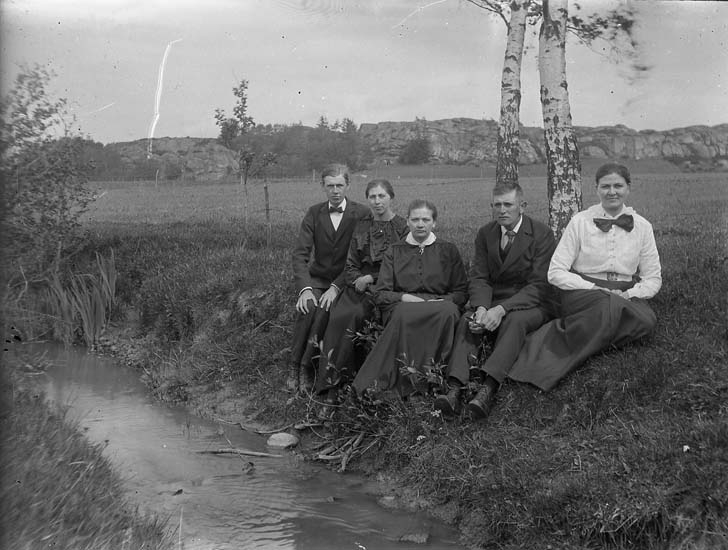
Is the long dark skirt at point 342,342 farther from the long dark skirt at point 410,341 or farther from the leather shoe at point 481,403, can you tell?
the leather shoe at point 481,403

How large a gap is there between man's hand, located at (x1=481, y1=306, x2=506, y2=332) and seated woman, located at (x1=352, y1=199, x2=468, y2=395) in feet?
1.09

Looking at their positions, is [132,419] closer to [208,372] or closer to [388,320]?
[208,372]

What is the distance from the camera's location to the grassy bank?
13.1 feet

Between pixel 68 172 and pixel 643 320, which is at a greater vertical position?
pixel 68 172

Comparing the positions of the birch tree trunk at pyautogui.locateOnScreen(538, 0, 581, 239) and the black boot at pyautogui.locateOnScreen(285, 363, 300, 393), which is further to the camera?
the birch tree trunk at pyautogui.locateOnScreen(538, 0, 581, 239)

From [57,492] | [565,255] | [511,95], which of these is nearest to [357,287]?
[565,255]

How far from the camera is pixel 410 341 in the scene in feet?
22.2

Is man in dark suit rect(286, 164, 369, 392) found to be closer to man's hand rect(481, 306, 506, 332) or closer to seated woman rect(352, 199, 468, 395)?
seated woman rect(352, 199, 468, 395)

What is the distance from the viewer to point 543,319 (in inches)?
260

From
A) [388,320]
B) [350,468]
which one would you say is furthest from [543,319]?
[350,468]

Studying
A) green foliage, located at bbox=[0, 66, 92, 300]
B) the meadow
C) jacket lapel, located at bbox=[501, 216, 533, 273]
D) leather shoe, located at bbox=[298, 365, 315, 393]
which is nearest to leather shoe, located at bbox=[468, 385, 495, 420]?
the meadow

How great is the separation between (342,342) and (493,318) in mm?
1614

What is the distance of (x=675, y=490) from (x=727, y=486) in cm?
29

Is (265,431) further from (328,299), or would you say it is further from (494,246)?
(494,246)
